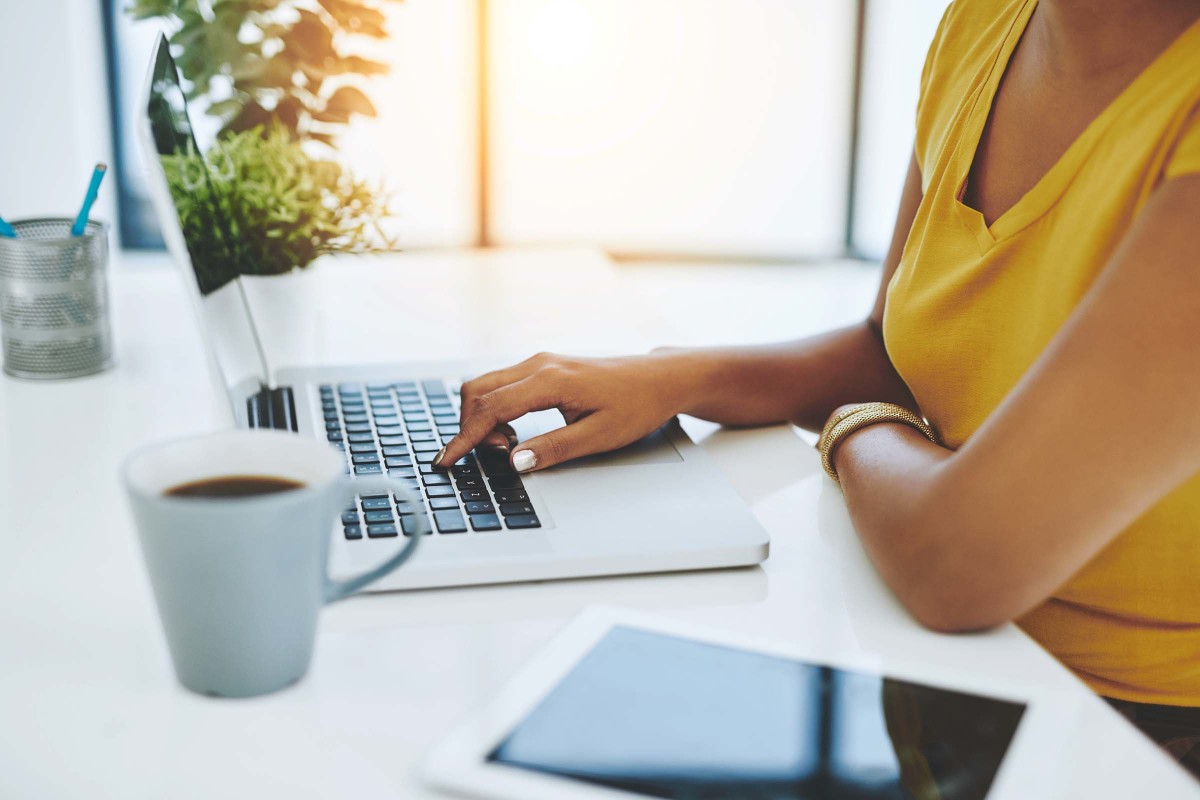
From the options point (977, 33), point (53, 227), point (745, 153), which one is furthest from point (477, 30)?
point (977, 33)

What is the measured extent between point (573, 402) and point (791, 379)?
0.75ft

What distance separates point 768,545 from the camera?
2.22ft

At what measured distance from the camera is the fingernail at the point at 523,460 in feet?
2.54

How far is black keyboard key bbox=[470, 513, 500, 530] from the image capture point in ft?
2.25

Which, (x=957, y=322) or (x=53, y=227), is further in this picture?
(x=53, y=227)

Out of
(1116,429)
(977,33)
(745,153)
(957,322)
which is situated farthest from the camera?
(745,153)

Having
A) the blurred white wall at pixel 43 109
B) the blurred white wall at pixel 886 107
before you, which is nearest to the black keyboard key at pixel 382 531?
the blurred white wall at pixel 43 109

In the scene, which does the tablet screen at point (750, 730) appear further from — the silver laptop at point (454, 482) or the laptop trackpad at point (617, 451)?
the laptop trackpad at point (617, 451)

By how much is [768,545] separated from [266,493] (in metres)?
0.30

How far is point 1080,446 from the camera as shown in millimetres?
579

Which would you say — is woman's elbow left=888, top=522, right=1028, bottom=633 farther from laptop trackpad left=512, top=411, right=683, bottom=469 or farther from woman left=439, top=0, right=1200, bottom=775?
laptop trackpad left=512, top=411, right=683, bottom=469

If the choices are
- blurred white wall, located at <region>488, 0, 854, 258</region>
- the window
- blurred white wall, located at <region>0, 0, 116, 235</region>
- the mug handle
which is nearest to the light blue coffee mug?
the mug handle

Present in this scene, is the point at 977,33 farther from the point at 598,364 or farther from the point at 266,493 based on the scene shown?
the point at 266,493

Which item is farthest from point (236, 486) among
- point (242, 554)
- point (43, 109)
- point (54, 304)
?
point (43, 109)
